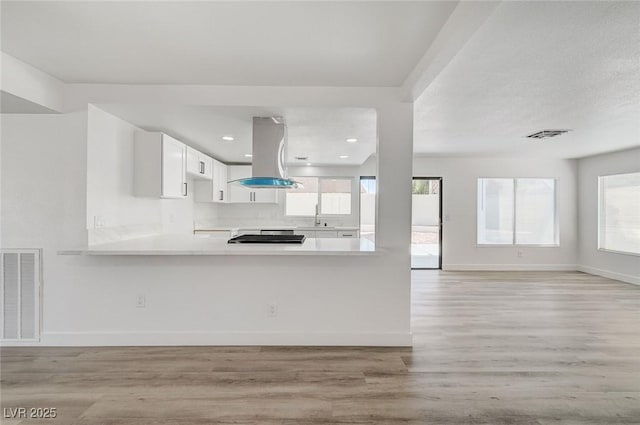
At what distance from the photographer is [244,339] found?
9.50 ft

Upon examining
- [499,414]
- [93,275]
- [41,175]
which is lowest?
[499,414]

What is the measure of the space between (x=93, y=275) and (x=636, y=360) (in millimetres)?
4793

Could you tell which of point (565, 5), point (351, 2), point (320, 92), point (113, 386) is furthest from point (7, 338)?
point (565, 5)

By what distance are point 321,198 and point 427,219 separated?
2550 millimetres

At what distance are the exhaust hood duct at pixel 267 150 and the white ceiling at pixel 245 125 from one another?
0.14 metres

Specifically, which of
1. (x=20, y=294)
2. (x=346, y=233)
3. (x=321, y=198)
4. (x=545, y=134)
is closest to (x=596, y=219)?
(x=545, y=134)

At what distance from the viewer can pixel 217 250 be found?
272 centimetres

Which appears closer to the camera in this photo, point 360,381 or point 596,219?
point 360,381

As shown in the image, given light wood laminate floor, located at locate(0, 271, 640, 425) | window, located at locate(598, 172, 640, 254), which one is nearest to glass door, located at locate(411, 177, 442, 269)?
window, located at locate(598, 172, 640, 254)

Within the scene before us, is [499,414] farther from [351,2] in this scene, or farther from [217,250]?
[351,2]

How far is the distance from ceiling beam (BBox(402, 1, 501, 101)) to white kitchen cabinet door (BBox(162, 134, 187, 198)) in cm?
270

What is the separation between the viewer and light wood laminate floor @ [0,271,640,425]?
1962mm

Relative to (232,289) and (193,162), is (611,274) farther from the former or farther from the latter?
(193,162)

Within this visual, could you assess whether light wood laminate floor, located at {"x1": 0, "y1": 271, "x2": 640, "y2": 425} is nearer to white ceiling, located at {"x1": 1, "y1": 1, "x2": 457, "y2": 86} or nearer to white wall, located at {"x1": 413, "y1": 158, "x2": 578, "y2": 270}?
white ceiling, located at {"x1": 1, "y1": 1, "x2": 457, "y2": 86}
